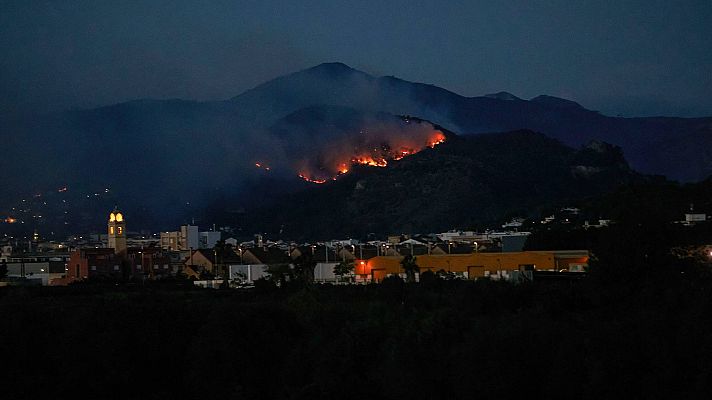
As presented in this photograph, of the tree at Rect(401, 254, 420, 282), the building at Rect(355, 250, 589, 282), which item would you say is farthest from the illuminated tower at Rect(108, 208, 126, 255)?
the tree at Rect(401, 254, 420, 282)

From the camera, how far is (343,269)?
51.3 meters

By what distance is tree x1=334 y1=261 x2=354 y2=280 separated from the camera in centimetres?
5128

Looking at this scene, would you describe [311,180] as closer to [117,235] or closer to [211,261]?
[117,235]

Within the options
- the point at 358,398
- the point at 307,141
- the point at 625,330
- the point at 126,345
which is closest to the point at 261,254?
the point at 126,345

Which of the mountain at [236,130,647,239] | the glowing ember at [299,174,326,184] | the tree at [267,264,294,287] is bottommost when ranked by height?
the tree at [267,264,294,287]

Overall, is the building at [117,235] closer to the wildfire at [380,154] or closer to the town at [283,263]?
the town at [283,263]

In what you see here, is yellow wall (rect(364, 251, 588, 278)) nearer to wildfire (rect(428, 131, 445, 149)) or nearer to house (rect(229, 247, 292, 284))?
house (rect(229, 247, 292, 284))

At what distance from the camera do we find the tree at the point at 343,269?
168 feet

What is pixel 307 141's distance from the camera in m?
164

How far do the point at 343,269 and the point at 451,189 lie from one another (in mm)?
59677

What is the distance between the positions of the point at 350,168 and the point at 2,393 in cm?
11820

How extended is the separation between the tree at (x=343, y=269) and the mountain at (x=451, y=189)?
138 feet

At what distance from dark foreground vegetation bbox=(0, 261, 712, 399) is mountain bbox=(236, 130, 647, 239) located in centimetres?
6845

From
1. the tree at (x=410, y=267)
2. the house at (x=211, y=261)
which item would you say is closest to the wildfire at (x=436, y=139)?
the house at (x=211, y=261)
